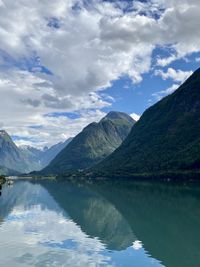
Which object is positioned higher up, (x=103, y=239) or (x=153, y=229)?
(x=153, y=229)

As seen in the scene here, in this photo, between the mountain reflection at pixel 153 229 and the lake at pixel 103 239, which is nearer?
the lake at pixel 103 239

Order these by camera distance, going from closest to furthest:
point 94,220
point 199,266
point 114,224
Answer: point 199,266 < point 114,224 < point 94,220

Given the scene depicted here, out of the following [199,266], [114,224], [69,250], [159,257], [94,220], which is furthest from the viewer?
[94,220]

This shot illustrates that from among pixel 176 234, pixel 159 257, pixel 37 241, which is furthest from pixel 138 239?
pixel 37 241

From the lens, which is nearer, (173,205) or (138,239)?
(138,239)

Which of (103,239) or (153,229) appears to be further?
(153,229)

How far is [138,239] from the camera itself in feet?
206

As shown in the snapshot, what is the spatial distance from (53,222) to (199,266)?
157 ft

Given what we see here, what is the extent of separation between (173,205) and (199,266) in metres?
72.2

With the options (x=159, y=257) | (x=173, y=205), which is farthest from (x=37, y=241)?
(x=173, y=205)

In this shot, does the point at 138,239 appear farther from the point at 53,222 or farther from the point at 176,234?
the point at 53,222

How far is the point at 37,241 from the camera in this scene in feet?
200

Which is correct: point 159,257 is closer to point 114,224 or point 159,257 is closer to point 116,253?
point 116,253

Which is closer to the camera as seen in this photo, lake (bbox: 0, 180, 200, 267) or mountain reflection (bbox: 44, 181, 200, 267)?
lake (bbox: 0, 180, 200, 267)
